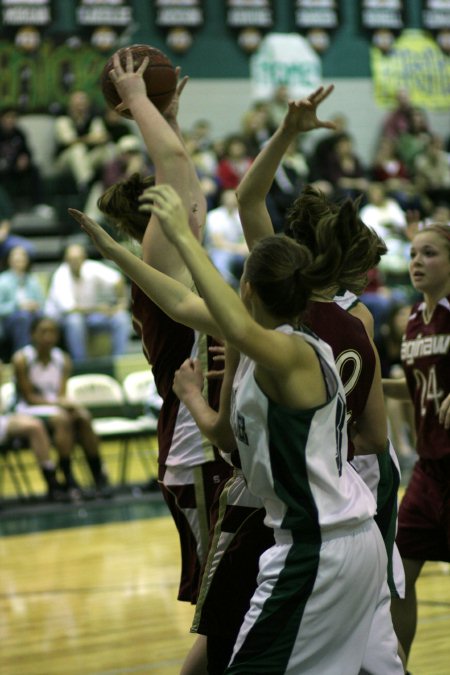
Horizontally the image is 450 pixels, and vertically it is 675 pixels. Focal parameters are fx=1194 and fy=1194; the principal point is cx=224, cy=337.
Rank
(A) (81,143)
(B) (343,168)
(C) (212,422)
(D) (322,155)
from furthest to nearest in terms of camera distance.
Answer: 1. (D) (322,155)
2. (B) (343,168)
3. (A) (81,143)
4. (C) (212,422)

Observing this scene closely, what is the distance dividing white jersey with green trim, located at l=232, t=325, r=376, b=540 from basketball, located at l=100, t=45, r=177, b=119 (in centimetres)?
122

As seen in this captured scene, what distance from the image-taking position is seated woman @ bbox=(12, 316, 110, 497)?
9453 millimetres

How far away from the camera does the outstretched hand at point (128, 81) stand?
11.4 feet

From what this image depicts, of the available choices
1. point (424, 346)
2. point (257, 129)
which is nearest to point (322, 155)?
point (257, 129)

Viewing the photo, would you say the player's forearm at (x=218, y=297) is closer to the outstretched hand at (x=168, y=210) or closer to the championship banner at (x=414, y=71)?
the outstretched hand at (x=168, y=210)

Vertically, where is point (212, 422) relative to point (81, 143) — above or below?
above

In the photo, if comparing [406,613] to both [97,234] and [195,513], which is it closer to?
[195,513]

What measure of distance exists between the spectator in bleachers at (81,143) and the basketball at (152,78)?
412 inches

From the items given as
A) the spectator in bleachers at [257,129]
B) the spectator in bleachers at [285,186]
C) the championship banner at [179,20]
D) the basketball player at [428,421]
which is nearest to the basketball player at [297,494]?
the basketball player at [428,421]

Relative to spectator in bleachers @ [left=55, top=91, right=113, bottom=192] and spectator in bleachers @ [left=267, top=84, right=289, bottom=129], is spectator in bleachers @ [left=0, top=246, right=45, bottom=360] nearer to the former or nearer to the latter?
spectator in bleachers @ [left=55, top=91, right=113, bottom=192]

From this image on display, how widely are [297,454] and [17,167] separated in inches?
465

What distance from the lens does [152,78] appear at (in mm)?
3723

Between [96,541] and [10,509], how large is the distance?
1.46 m

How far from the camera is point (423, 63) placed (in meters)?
18.8
